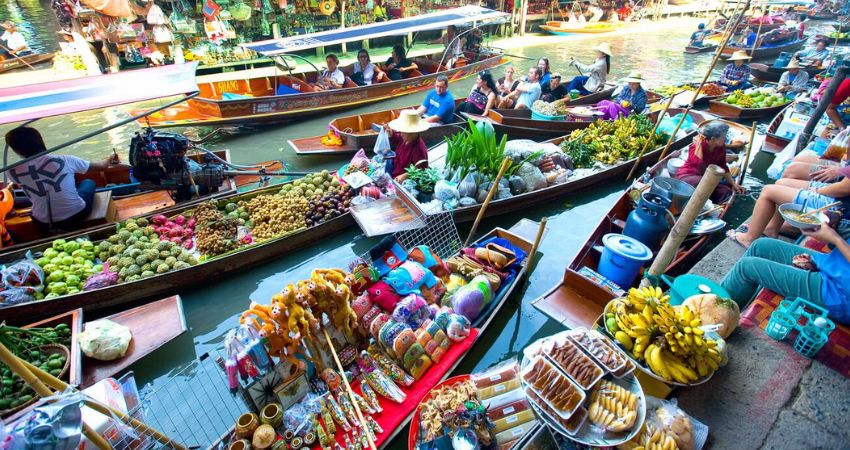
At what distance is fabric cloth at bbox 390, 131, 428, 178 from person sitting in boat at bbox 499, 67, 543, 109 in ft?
12.9

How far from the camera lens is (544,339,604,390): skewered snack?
266cm

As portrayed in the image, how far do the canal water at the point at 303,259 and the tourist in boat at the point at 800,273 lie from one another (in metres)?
2.03

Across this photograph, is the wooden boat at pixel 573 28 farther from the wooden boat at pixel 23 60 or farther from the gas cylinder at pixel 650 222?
the wooden boat at pixel 23 60

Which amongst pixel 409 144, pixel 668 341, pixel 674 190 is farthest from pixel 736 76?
pixel 668 341

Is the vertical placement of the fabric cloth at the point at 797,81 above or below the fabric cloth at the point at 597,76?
below

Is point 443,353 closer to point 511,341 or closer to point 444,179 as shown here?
point 511,341

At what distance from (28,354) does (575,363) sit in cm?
471

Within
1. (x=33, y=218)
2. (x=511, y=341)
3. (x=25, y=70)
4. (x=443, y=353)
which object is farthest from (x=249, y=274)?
(x=25, y=70)

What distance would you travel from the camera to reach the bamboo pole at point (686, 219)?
133 inches

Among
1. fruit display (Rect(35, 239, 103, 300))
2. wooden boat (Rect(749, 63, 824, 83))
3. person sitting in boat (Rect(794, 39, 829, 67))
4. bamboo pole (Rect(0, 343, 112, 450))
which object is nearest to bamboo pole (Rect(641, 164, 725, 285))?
bamboo pole (Rect(0, 343, 112, 450))

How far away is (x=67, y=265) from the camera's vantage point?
188 inches

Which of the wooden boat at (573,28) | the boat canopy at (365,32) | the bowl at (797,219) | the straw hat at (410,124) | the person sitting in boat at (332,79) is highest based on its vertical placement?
the wooden boat at (573,28)

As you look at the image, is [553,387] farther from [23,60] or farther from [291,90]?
[23,60]

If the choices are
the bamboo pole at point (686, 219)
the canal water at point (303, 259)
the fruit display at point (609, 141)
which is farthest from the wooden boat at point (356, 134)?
the bamboo pole at point (686, 219)
